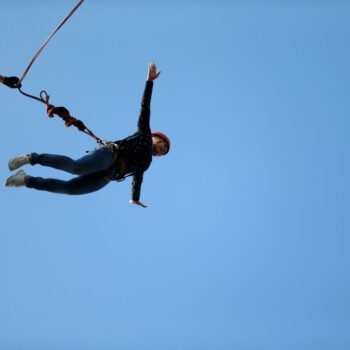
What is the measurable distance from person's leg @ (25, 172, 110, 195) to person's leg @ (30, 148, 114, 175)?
0.89ft

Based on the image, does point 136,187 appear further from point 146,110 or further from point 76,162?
point 76,162

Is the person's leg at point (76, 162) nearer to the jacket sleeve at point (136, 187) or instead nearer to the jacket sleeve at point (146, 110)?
the jacket sleeve at point (146, 110)

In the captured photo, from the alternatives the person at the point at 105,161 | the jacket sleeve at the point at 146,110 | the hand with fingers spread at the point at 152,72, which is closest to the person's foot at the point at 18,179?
the person at the point at 105,161

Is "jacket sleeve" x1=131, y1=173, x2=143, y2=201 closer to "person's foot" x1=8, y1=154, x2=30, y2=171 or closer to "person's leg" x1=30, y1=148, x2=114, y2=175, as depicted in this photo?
"person's leg" x1=30, y1=148, x2=114, y2=175

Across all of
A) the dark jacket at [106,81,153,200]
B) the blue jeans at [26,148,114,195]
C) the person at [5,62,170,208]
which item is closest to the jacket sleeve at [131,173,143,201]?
the person at [5,62,170,208]

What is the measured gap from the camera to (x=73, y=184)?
7148mm

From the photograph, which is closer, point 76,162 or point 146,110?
point 76,162

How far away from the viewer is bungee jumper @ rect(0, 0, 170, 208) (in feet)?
22.1

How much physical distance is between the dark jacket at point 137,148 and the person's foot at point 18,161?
3.90 feet

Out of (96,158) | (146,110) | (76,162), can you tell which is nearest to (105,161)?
(96,158)

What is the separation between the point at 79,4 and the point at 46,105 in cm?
134

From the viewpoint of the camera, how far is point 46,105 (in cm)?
684

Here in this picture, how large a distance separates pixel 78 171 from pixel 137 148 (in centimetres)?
112

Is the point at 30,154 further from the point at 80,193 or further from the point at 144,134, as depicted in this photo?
the point at 144,134
